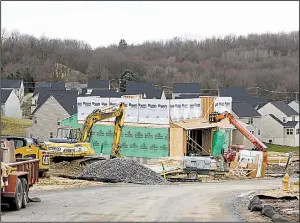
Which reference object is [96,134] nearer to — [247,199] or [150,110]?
[150,110]

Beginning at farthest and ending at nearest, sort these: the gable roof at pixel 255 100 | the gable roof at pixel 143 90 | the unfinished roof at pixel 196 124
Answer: the gable roof at pixel 143 90
the gable roof at pixel 255 100
the unfinished roof at pixel 196 124

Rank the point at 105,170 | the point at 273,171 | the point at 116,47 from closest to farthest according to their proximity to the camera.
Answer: the point at 105,170 → the point at 273,171 → the point at 116,47

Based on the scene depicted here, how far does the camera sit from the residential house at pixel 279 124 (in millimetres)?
63000

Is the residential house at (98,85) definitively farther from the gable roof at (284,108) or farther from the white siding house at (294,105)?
the white siding house at (294,105)

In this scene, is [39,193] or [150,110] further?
[150,110]

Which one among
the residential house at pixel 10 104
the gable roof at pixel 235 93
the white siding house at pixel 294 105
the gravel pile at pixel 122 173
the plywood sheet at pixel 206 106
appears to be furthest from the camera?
the residential house at pixel 10 104

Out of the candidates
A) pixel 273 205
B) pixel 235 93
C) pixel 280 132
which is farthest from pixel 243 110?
pixel 273 205

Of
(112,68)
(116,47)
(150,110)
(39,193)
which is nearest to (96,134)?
(150,110)

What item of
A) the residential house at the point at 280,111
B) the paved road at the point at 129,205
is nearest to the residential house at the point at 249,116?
the residential house at the point at 280,111

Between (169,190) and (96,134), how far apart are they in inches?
996

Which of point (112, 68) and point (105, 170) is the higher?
point (112, 68)

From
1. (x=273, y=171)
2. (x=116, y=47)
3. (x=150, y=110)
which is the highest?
(x=116, y=47)

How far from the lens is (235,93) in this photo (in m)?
73.9

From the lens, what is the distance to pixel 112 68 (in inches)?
4109
